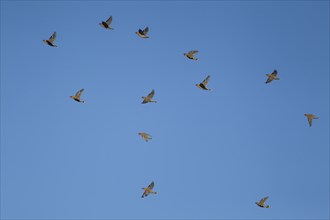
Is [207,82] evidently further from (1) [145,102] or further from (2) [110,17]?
(2) [110,17]

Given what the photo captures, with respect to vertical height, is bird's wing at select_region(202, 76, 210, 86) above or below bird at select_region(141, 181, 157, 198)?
above

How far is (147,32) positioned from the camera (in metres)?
84.4

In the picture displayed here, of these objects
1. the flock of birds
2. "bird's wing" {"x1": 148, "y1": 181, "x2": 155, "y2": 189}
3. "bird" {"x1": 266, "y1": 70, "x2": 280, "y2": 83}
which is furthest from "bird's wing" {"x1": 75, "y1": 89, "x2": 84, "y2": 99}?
"bird" {"x1": 266, "y1": 70, "x2": 280, "y2": 83}

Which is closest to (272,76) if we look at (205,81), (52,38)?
(205,81)

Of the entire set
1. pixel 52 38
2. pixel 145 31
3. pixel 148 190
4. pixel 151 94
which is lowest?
pixel 148 190

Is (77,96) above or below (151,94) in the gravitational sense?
below

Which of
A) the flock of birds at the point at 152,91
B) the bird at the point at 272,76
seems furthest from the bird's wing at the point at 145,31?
the bird at the point at 272,76

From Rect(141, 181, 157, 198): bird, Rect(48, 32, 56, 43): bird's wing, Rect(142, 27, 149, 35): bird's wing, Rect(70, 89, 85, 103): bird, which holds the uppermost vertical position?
Rect(142, 27, 149, 35): bird's wing

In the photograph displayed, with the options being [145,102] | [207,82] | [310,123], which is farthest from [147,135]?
[310,123]

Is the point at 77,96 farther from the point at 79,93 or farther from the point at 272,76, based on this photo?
the point at 272,76

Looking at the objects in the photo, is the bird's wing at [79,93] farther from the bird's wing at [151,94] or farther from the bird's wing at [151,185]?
the bird's wing at [151,185]

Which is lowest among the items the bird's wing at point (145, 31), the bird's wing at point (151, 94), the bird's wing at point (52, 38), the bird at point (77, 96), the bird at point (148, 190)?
the bird at point (148, 190)

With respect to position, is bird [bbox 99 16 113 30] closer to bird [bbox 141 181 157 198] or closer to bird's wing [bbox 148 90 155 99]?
bird's wing [bbox 148 90 155 99]

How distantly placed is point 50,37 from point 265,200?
36.7 meters
